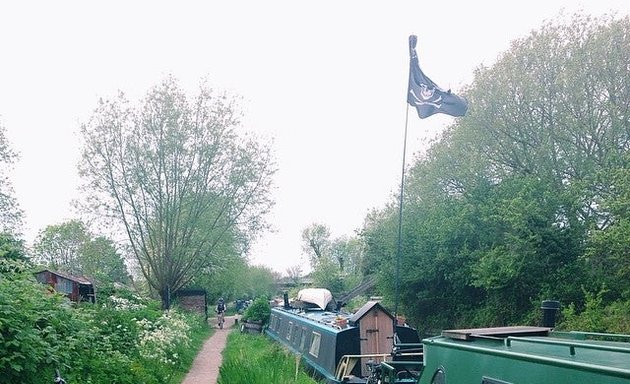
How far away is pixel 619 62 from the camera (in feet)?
49.9

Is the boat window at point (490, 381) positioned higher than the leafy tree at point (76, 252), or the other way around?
the leafy tree at point (76, 252)

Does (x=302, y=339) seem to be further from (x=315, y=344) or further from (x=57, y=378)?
(x=57, y=378)

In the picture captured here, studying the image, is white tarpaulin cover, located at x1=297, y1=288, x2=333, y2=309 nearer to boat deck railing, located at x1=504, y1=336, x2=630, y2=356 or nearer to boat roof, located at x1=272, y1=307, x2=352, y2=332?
boat roof, located at x1=272, y1=307, x2=352, y2=332

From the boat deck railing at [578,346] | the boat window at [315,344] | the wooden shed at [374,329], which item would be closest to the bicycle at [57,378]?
the boat deck railing at [578,346]

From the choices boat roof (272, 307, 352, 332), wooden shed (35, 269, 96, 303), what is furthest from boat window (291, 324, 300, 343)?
wooden shed (35, 269, 96, 303)

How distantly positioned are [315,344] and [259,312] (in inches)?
476

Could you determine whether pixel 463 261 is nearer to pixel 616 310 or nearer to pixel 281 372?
pixel 616 310

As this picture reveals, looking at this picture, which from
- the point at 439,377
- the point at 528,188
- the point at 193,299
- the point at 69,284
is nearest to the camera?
the point at 439,377

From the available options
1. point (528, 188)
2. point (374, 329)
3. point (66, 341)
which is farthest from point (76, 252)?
point (66, 341)

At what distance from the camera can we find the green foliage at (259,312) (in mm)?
24312

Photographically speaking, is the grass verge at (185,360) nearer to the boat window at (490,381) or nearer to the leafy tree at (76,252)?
Result: the boat window at (490,381)

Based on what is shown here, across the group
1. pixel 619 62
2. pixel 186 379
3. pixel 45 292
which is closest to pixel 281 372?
pixel 45 292

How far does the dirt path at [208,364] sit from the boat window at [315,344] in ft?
6.67

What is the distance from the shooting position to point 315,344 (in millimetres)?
12703
